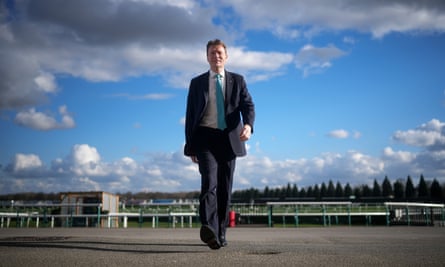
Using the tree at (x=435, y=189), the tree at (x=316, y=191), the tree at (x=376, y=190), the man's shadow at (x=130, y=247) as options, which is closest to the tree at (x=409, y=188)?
the tree at (x=376, y=190)

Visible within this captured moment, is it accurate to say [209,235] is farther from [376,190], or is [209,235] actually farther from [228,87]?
[376,190]

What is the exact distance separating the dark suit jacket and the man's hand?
51 millimetres

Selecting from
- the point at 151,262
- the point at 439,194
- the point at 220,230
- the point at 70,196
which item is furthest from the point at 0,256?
the point at 439,194

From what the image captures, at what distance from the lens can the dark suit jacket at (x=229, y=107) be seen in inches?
169

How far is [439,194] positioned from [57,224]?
86.5 m

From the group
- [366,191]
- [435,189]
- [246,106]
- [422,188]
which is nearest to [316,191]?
[366,191]

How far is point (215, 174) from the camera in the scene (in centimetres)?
414

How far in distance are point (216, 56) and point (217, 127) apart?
766mm

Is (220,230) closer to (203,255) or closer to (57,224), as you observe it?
(203,255)

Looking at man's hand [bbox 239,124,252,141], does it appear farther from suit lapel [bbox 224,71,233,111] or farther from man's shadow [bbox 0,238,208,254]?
man's shadow [bbox 0,238,208,254]

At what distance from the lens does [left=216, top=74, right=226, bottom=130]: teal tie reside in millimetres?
4320

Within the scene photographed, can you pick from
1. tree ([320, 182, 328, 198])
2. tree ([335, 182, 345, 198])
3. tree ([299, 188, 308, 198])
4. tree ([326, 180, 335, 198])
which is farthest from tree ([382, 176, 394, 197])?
tree ([299, 188, 308, 198])

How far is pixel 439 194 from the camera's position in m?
89.7

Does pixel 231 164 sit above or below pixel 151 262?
above
